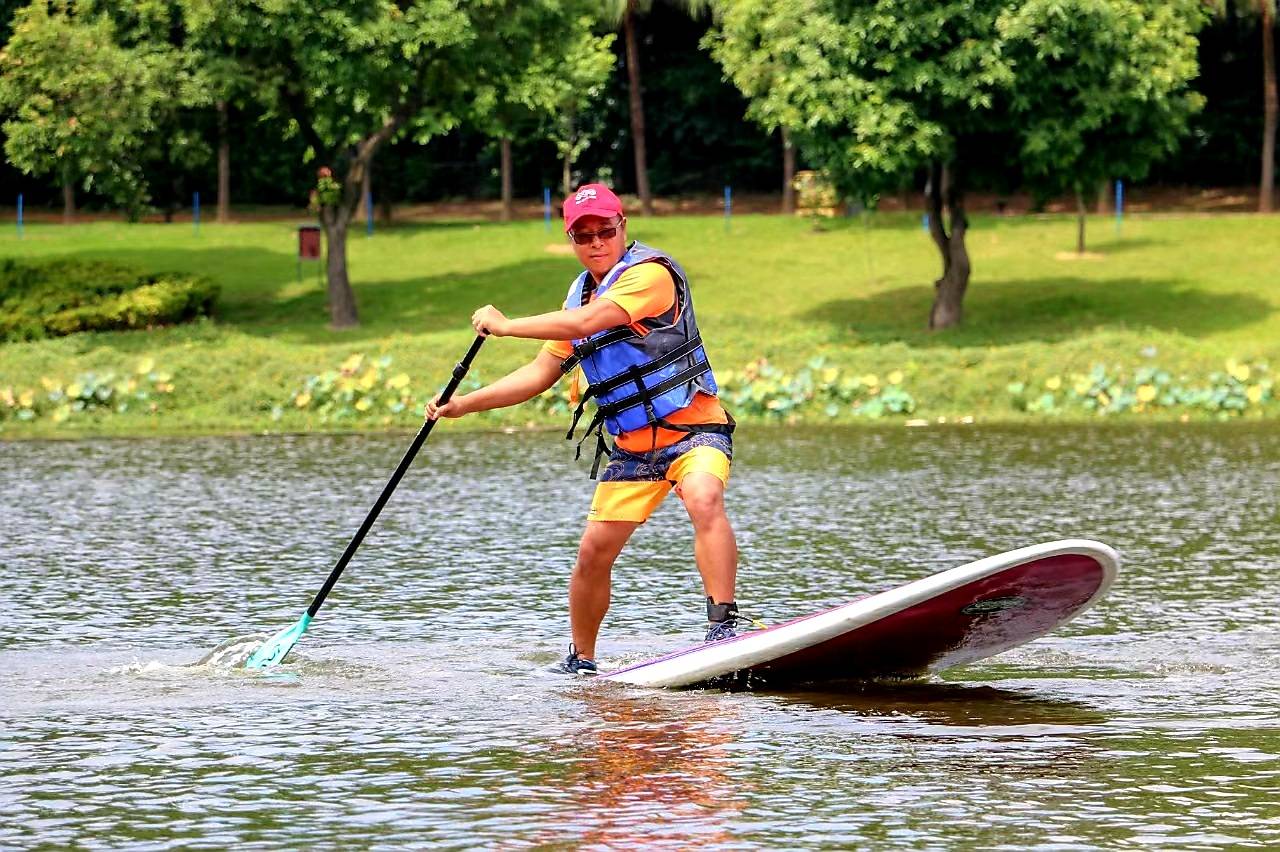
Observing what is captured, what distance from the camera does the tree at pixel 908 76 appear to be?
2880 centimetres

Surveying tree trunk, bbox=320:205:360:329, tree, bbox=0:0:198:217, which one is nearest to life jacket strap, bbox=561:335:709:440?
tree, bbox=0:0:198:217

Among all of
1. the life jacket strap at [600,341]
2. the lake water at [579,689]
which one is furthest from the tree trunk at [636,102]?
the life jacket strap at [600,341]

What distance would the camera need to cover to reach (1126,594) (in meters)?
11.1

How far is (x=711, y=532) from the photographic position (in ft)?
27.5

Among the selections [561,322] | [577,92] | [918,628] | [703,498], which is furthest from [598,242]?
[577,92]

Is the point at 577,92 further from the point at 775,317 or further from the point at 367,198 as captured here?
the point at 367,198

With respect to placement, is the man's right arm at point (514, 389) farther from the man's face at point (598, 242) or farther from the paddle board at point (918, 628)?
the paddle board at point (918, 628)

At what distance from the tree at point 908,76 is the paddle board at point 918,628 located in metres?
20.5

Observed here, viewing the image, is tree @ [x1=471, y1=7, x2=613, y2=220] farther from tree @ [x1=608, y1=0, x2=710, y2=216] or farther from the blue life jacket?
the blue life jacket

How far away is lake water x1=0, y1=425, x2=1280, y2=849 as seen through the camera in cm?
642

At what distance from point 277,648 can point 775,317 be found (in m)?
24.9

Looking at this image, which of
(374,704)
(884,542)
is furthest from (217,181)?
(374,704)

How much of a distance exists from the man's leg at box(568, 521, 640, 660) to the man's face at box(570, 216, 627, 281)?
40.3 inches

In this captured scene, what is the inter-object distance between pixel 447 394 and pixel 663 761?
2.48 meters
